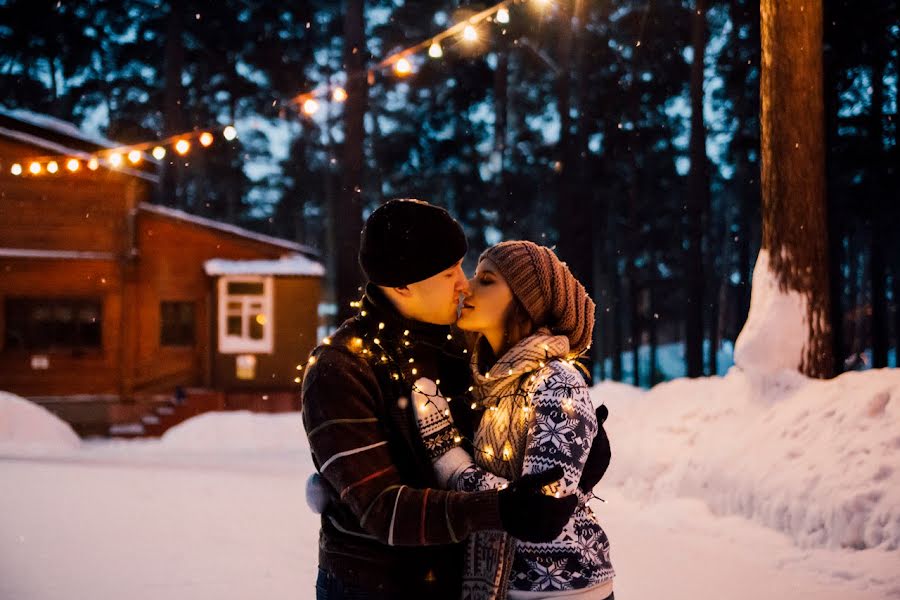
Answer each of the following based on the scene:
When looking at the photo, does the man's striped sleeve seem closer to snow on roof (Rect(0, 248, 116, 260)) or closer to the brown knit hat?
the brown knit hat

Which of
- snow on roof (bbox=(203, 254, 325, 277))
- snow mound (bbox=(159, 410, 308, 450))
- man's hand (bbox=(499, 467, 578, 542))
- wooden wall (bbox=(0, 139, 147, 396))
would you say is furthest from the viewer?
snow on roof (bbox=(203, 254, 325, 277))

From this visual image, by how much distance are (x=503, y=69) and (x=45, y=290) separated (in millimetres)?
17138

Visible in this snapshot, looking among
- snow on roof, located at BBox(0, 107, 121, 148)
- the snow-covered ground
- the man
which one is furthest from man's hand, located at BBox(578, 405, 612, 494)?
snow on roof, located at BBox(0, 107, 121, 148)

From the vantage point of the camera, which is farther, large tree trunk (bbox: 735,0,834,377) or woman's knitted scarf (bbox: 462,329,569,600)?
large tree trunk (bbox: 735,0,834,377)

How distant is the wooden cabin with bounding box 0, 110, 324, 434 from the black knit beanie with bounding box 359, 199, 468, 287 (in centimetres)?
2192

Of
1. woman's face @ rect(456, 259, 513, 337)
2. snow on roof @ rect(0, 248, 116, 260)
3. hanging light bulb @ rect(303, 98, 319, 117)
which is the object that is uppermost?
hanging light bulb @ rect(303, 98, 319, 117)

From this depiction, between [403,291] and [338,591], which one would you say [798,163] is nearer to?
[403,291]

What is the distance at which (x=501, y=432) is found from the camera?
2822mm

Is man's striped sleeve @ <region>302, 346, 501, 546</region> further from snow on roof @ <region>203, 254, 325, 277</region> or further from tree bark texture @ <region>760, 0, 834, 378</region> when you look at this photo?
snow on roof @ <region>203, 254, 325, 277</region>

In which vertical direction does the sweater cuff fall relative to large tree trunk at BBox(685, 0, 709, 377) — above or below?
below

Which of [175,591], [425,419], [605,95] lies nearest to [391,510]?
[425,419]

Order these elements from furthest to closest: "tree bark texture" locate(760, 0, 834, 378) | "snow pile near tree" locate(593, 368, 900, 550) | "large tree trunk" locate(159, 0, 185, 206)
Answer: "large tree trunk" locate(159, 0, 185, 206) → "tree bark texture" locate(760, 0, 834, 378) → "snow pile near tree" locate(593, 368, 900, 550)

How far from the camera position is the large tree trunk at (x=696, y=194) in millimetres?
24703

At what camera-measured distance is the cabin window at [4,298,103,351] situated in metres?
23.1
